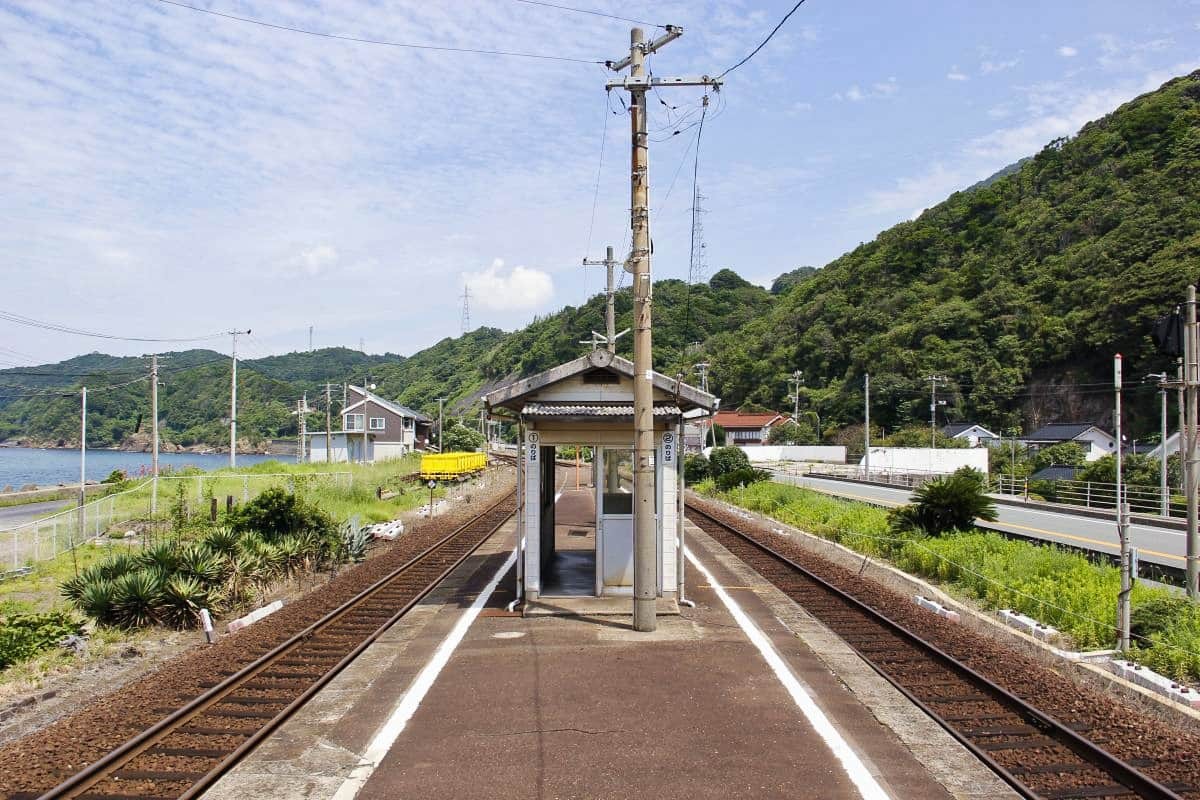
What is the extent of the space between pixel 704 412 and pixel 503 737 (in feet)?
20.6

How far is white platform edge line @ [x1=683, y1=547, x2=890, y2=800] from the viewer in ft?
18.8

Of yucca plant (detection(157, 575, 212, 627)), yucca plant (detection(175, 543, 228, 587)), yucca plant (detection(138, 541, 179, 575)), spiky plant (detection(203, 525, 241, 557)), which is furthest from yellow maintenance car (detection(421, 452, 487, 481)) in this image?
yucca plant (detection(157, 575, 212, 627))

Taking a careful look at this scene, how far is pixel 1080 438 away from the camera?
193ft

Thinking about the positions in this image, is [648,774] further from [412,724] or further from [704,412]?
[704,412]

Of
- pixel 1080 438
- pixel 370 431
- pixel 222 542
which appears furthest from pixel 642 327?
pixel 370 431

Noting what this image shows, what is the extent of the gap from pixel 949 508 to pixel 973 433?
55.5 m

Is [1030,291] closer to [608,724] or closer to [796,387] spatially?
[796,387]

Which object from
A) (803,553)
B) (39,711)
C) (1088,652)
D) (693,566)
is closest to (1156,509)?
(803,553)

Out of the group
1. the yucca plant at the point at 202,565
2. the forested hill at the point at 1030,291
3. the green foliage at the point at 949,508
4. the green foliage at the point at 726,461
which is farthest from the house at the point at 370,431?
the yucca plant at the point at 202,565

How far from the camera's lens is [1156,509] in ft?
100.0

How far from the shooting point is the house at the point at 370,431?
67.7 meters

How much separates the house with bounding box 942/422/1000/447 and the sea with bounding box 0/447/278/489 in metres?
53.3

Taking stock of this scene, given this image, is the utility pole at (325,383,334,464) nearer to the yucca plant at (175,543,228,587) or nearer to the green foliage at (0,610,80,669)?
the yucca plant at (175,543,228,587)

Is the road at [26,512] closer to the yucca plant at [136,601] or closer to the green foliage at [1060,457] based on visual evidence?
the yucca plant at [136,601]
